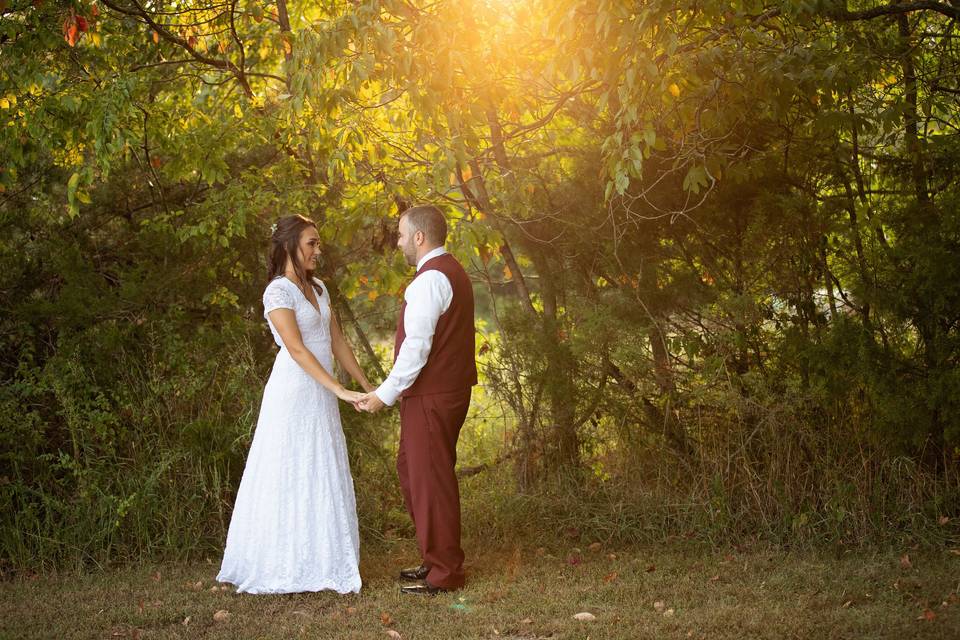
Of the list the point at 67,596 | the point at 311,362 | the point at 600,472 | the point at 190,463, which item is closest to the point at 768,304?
the point at 600,472

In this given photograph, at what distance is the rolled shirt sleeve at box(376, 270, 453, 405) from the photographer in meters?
4.78

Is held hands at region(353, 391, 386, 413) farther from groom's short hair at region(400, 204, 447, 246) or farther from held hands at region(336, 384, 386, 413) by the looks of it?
groom's short hair at region(400, 204, 447, 246)

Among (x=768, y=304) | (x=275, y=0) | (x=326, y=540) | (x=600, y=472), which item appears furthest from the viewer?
(x=275, y=0)

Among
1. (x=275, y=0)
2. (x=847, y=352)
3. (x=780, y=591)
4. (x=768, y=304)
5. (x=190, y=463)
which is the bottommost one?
(x=780, y=591)

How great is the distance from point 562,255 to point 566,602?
2.97 m

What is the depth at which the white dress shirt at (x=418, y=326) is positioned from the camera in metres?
4.78

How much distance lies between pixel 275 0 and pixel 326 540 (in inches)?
187

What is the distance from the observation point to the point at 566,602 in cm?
470

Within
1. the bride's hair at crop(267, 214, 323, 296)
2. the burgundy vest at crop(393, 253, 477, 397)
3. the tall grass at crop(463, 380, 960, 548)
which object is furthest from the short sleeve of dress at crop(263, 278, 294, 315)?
the tall grass at crop(463, 380, 960, 548)

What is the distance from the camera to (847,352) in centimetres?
566

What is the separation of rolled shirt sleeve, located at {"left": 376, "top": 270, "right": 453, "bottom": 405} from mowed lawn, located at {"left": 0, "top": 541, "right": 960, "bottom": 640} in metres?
1.16

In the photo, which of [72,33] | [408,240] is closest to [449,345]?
[408,240]

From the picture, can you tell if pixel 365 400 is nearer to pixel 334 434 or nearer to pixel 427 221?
pixel 334 434

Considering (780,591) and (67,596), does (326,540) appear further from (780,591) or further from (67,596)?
(780,591)
